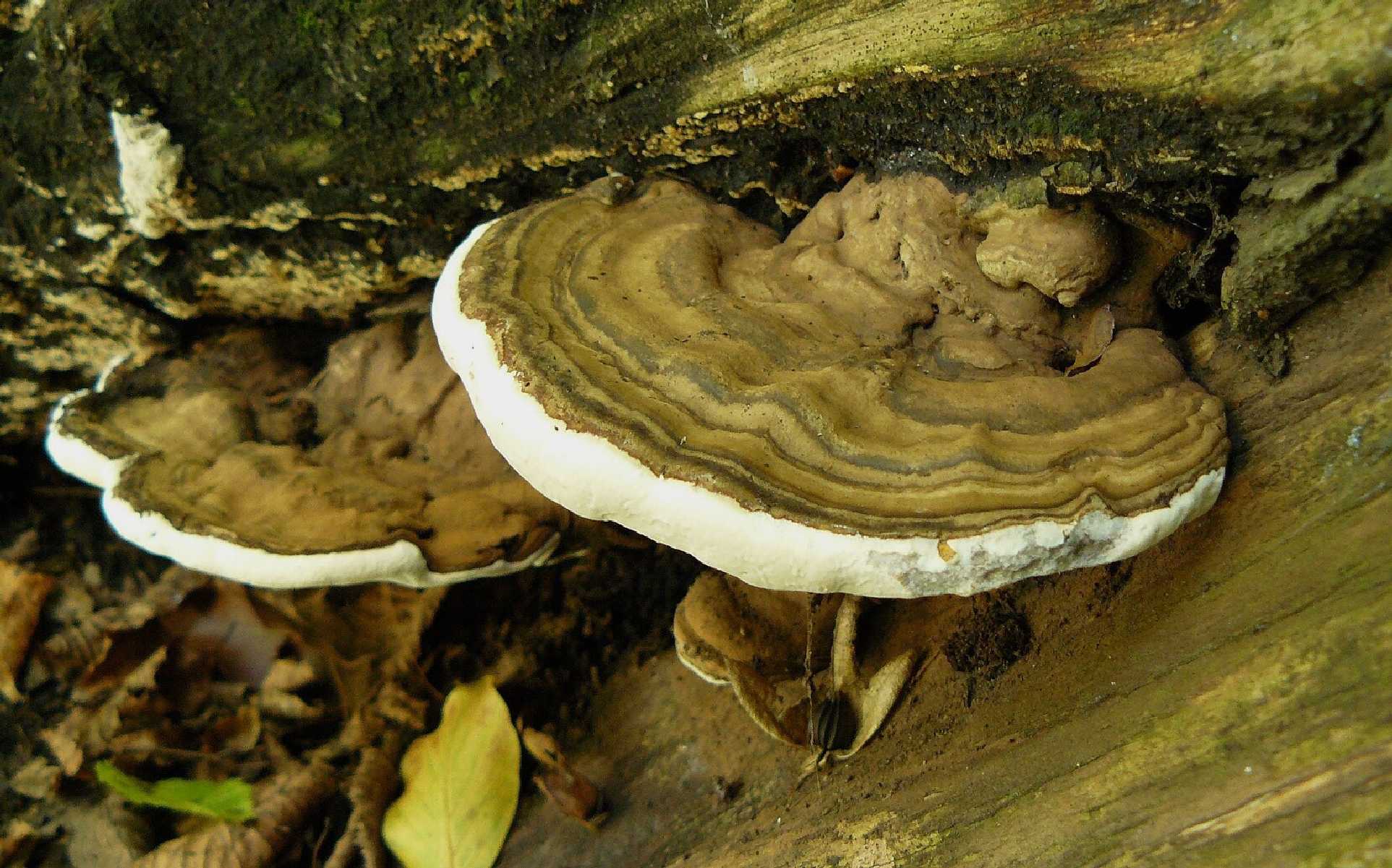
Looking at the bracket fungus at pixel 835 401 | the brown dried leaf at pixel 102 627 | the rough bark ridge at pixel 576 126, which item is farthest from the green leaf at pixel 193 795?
the bracket fungus at pixel 835 401

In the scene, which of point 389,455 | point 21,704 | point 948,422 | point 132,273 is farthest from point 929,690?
point 21,704

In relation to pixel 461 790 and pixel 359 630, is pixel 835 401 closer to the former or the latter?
pixel 461 790

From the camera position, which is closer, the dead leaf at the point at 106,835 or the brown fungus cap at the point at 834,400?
the brown fungus cap at the point at 834,400

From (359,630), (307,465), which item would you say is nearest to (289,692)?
(359,630)

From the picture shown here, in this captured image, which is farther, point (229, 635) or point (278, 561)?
point (229, 635)

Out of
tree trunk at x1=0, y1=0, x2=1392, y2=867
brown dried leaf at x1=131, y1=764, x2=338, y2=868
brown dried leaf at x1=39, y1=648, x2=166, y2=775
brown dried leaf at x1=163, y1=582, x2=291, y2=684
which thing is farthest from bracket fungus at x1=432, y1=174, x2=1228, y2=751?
brown dried leaf at x1=39, y1=648, x2=166, y2=775

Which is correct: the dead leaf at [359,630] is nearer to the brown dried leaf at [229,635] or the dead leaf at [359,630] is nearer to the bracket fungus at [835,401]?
the brown dried leaf at [229,635]
